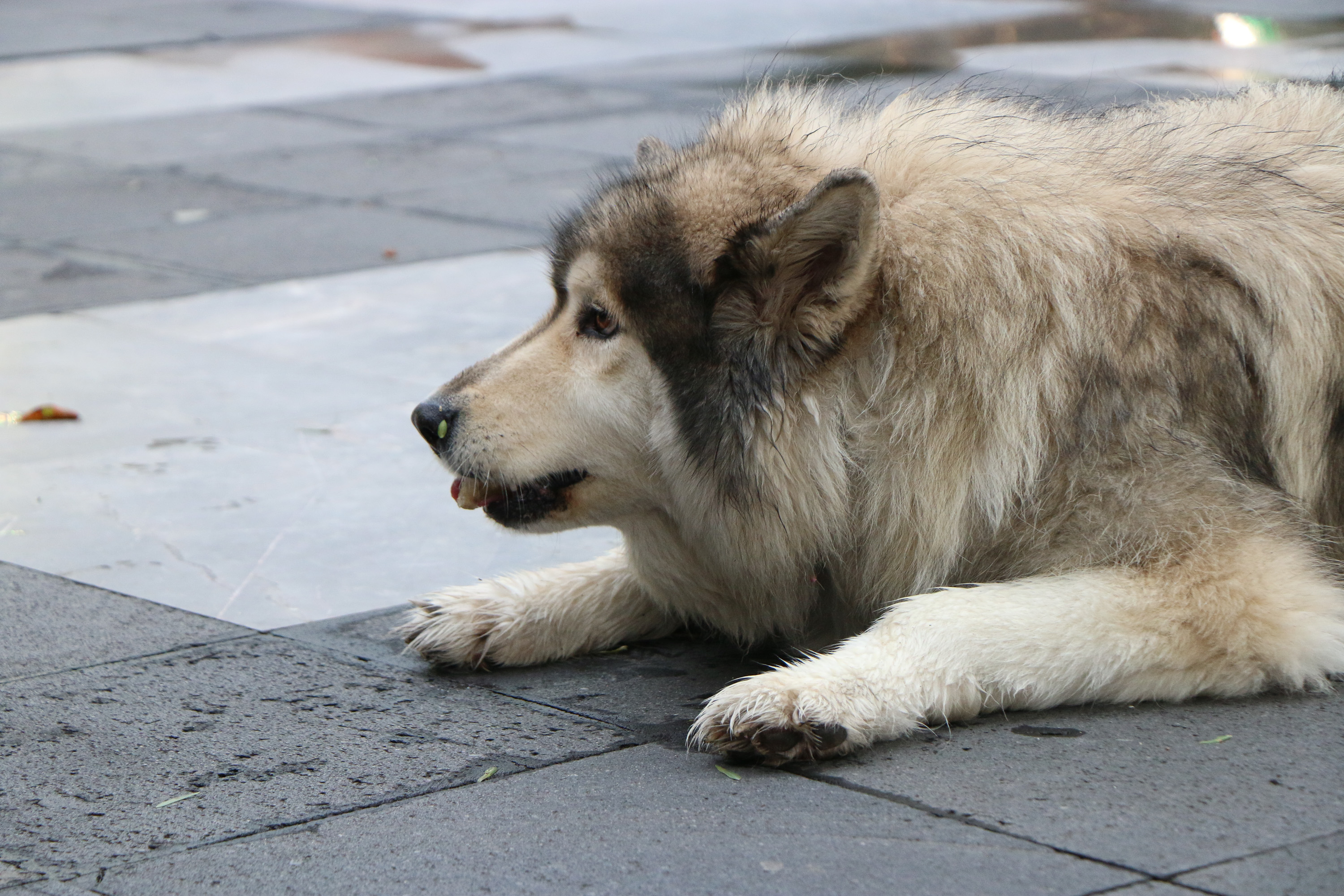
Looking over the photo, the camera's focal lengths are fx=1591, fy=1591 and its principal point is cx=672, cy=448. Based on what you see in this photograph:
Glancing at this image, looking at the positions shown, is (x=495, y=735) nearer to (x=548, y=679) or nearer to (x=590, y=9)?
(x=548, y=679)

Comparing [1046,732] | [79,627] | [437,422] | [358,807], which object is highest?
[437,422]

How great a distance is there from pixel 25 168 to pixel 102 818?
9135 millimetres

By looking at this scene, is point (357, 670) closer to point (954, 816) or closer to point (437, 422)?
point (437, 422)

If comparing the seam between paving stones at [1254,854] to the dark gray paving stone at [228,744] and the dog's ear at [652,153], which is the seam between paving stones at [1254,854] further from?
the dog's ear at [652,153]

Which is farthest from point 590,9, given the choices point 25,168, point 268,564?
point 268,564

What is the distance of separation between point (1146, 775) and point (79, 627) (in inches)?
118

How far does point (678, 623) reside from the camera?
15.4ft

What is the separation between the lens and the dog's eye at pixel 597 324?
3.96 m

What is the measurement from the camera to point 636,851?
3.18m

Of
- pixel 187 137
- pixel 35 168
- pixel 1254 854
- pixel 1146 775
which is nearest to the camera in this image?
pixel 1254 854

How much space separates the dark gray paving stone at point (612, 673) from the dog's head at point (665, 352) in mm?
470

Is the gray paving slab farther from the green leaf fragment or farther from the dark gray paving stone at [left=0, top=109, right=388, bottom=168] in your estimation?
the green leaf fragment

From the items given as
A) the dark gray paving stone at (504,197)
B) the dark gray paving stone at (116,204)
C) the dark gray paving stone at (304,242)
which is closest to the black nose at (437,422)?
the dark gray paving stone at (304,242)

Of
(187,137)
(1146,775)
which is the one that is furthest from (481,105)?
(1146,775)
